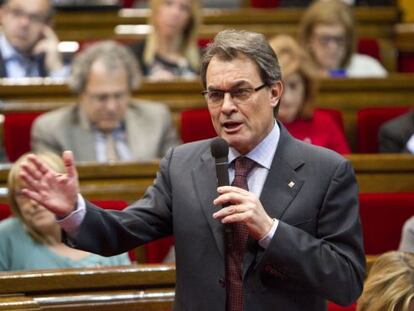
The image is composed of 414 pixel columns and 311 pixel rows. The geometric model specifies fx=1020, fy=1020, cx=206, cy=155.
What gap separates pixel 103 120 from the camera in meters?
2.17

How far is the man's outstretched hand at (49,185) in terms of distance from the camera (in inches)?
40.5

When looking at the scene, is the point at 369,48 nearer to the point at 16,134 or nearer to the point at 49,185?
the point at 16,134

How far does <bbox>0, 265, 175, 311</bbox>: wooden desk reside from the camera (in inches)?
50.7

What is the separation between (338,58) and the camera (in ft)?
8.69

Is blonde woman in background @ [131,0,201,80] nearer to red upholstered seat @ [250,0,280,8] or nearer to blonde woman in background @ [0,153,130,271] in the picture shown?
red upholstered seat @ [250,0,280,8]

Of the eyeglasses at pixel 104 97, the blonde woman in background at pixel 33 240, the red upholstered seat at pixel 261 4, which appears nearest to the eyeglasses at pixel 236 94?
the blonde woman in background at pixel 33 240


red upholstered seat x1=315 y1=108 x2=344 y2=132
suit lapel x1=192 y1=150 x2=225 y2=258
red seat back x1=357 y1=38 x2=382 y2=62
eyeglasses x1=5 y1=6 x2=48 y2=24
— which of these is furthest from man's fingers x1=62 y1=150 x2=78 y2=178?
red seat back x1=357 y1=38 x2=382 y2=62

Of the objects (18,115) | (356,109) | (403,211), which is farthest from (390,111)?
(18,115)

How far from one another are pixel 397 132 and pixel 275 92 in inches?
48.7

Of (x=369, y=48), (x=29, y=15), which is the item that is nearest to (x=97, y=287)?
(x=29, y=15)

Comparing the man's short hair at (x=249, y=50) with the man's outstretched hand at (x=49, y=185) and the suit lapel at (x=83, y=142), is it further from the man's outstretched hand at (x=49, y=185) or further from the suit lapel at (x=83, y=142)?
the suit lapel at (x=83, y=142)

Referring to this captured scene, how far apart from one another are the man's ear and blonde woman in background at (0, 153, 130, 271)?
0.60 m

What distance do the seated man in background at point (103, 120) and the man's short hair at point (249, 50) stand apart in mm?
1129

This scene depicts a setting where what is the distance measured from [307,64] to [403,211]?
43cm
